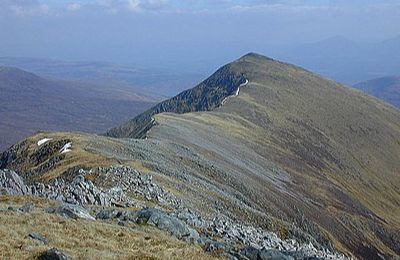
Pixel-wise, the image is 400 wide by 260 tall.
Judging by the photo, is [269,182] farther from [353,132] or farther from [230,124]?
[353,132]

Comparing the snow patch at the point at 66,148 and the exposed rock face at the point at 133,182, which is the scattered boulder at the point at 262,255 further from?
the snow patch at the point at 66,148

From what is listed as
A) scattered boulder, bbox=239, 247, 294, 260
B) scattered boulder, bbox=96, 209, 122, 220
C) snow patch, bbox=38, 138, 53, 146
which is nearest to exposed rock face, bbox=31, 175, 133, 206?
scattered boulder, bbox=96, 209, 122, 220

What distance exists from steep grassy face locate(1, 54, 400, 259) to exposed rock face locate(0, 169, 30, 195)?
18.5 metres

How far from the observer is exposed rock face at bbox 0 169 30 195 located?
133 ft

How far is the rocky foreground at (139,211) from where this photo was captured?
3188cm

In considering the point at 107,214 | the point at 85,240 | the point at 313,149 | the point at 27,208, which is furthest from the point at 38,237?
the point at 313,149

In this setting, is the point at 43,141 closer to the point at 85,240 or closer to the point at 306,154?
the point at 85,240

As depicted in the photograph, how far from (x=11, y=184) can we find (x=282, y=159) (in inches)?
3306

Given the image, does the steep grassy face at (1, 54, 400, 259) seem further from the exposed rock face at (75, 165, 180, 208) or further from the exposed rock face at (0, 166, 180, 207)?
the exposed rock face at (0, 166, 180, 207)

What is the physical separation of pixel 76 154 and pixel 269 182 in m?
36.6

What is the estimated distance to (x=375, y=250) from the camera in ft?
282

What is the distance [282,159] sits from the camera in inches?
4715

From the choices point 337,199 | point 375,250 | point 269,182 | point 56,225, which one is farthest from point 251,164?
point 56,225

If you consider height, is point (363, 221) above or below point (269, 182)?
below
